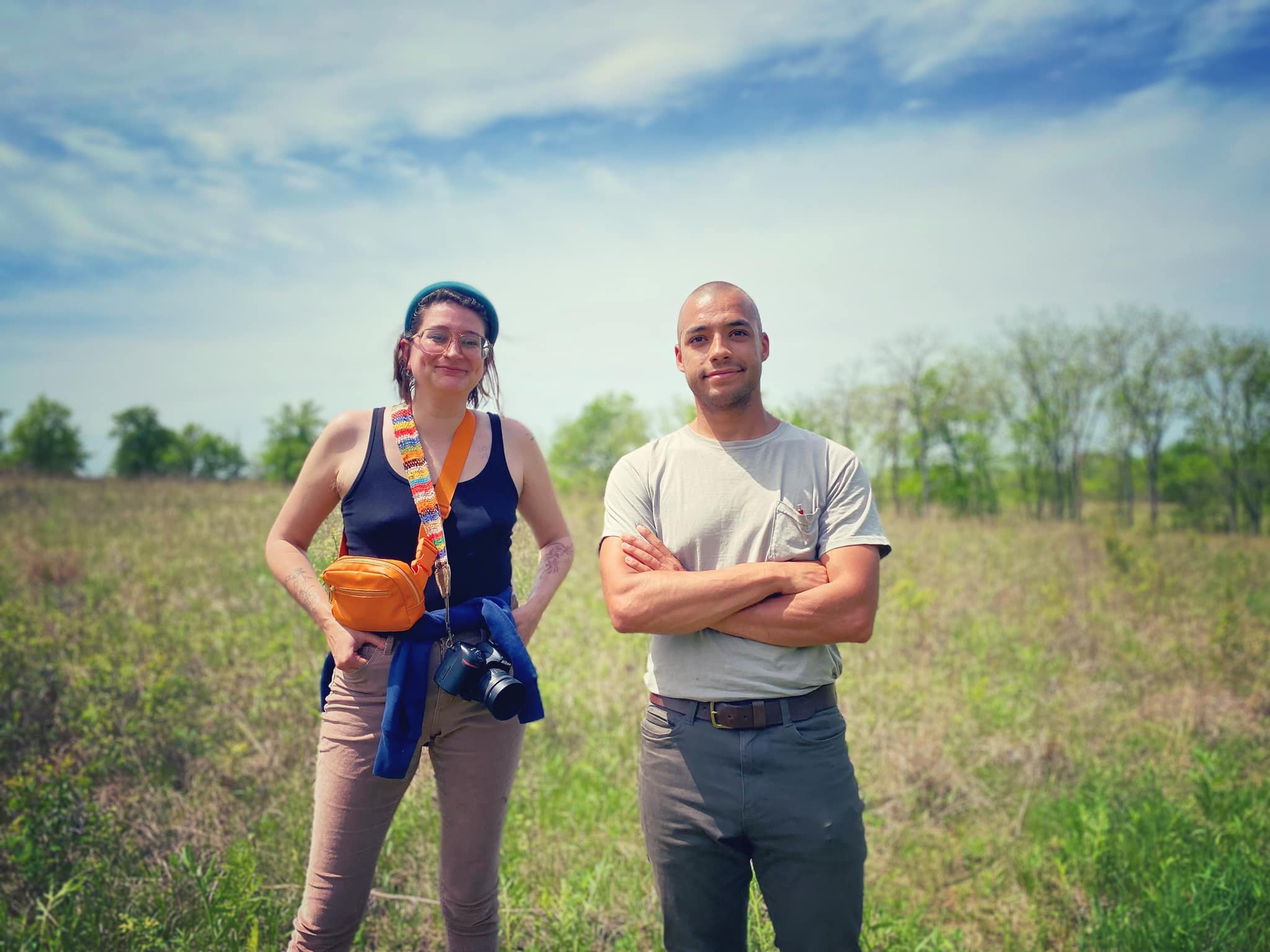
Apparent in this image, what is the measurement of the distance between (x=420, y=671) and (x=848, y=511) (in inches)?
54.7

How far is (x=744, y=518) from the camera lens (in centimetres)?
228

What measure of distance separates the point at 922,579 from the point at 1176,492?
36.3 meters

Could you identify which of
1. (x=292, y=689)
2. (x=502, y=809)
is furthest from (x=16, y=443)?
(x=502, y=809)

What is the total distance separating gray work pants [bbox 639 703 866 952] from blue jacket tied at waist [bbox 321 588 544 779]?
455 mm

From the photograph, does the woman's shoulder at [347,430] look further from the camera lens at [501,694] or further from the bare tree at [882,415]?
the bare tree at [882,415]

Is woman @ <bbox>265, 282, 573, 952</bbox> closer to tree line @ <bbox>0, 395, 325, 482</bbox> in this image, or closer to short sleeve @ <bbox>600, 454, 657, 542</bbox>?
short sleeve @ <bbox>600, 454, 657, 542</bbox>

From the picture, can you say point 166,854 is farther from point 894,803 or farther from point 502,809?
point 894,803

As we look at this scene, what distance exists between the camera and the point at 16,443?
196 feet

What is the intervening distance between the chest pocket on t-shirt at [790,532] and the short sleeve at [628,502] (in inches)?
15.6

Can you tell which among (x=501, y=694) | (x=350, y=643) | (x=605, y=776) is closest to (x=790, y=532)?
(x=501, y=694)

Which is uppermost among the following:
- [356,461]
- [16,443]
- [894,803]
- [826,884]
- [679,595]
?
[16,443]

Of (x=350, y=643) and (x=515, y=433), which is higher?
(x=515, y=433)

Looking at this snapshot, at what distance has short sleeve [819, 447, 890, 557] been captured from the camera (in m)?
2.23

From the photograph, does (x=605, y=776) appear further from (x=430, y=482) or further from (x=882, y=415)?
(x=882, y=415)
